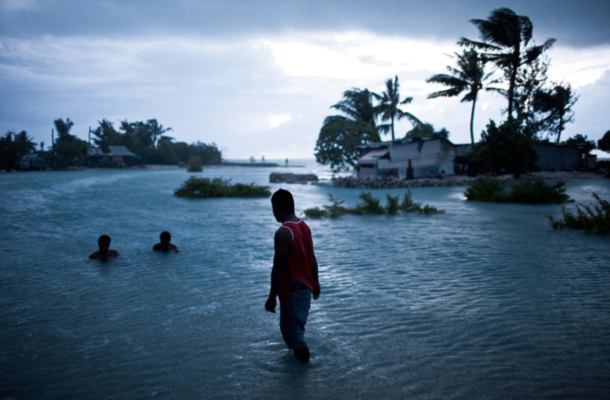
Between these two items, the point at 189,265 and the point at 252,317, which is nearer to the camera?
the point at 252,317

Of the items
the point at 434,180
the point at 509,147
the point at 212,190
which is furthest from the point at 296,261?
the point at 434,180

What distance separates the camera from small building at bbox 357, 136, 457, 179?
3519 cm

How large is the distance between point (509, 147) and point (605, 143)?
691 inches

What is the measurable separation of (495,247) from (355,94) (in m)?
37.4

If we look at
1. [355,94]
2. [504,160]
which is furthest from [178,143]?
[504,160]

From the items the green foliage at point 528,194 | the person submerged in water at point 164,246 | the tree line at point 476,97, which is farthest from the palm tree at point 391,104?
the person submerged in water at point 164,246

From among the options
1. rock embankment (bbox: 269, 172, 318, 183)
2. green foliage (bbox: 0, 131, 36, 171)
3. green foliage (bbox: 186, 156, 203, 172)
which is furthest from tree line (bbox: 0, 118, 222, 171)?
rock embankment (bbox: 269, 172, 318, 183)

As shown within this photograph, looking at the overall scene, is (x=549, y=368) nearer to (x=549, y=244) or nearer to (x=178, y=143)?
(x=549, y=244)

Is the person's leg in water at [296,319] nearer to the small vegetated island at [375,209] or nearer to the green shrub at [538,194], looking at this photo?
the small vegetated island at [375,209]

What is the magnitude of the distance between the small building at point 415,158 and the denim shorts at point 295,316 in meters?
32.4

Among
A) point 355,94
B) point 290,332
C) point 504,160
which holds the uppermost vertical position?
point 355,94

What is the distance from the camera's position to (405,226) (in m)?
13.0

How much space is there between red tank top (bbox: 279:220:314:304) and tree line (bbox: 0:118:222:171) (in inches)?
2744

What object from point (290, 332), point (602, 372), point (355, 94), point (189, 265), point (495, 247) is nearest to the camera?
point (602, 372)
